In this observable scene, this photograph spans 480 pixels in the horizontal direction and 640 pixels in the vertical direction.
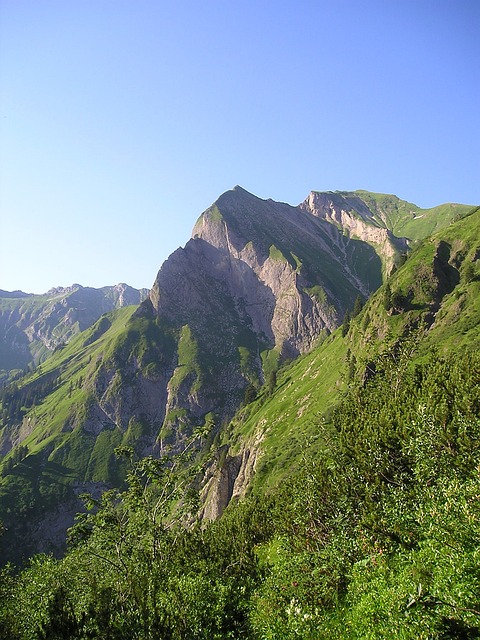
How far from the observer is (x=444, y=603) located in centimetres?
1773

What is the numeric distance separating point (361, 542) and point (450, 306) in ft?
402

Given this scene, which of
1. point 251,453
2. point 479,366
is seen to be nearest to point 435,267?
point 251,453

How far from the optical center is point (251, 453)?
160375 millimetres

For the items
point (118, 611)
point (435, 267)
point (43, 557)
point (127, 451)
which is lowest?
point (43, 557)

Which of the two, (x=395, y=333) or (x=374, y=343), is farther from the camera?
(x=395, y=333)

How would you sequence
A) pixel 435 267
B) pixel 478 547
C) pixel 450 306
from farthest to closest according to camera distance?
pixel 435 267 < pixel 450 306 < pixel 478 547

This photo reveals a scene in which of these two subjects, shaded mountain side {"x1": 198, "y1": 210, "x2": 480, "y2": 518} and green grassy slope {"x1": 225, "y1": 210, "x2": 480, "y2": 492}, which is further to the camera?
shaded mountain side {"x1": 198, "y1": 210, "x2": 480, "y2": 518}

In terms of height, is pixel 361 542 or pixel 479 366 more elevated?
pixel 479 366

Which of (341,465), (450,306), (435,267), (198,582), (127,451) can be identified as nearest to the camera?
(198,582)

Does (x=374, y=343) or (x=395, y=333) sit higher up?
(x=395, y=333)

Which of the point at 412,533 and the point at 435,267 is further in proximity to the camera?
the point at 435,267

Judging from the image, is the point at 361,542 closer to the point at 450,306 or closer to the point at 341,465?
the point at 341,465

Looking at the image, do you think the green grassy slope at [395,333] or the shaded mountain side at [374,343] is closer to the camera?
the green grassy slope at [395,333]

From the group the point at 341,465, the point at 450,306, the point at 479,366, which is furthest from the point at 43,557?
the point at 450,306
